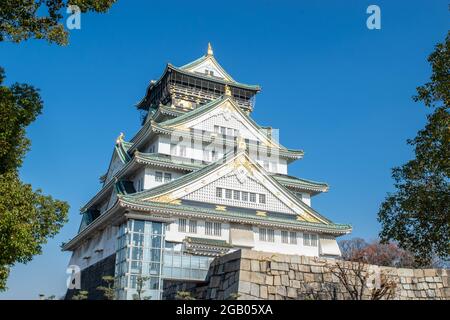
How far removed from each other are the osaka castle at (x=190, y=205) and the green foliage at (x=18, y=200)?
40.5 feet

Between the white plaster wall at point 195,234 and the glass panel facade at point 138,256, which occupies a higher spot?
the white plaster wall at point 195,234

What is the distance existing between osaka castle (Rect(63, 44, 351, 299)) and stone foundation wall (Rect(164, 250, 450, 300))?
9030 mm

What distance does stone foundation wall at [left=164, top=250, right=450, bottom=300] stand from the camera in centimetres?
1650

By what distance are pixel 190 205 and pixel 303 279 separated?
1557 cm

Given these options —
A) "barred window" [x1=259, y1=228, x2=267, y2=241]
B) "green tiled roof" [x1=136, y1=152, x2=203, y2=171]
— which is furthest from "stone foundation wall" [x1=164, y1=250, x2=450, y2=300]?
"green tiled roof" [x1=136, y1=152, x2=203, y2=171]

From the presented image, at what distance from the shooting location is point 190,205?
31.9 meters

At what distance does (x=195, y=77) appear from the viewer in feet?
148

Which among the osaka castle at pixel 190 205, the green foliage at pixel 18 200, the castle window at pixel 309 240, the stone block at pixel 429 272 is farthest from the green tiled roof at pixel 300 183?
the green foliage at pixel 18 200

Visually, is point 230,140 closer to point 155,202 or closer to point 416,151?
point 155,202

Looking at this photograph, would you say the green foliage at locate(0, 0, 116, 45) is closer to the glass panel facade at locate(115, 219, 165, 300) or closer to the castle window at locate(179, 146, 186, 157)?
the glass panel facade at locate(115, 219, 165, 300)

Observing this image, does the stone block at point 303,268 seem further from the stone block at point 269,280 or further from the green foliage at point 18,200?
the green foliage at point 18,200

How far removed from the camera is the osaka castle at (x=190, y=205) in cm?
2819
